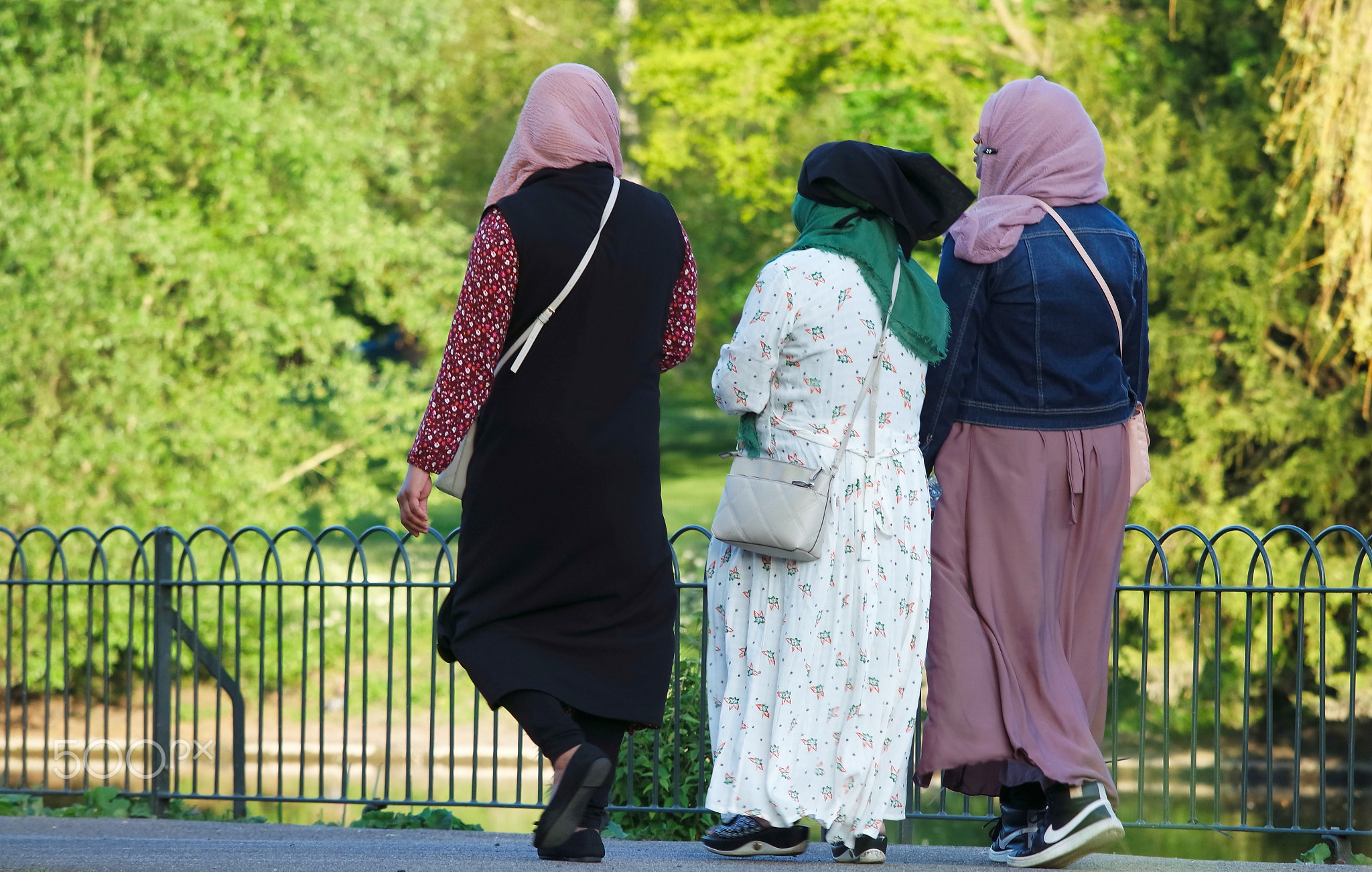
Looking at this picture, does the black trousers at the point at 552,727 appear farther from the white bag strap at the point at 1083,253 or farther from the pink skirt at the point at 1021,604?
the white bag strap at the point at 1083,253

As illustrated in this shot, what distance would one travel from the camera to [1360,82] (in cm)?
883

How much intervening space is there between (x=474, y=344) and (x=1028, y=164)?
1.53m

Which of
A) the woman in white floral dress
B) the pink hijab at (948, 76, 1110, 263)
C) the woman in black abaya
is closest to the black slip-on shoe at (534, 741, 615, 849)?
the woman in black abaya

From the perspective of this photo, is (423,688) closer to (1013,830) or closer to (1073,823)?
(1013,830)

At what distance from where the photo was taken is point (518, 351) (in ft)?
10.5

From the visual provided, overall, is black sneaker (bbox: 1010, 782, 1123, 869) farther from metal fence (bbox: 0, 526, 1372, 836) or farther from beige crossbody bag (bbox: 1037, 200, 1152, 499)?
metal fence (bbox: 0, 526, 1372, 836)

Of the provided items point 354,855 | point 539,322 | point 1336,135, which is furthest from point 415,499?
point 1336,135

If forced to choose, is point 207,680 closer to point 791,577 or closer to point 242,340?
point 242,340

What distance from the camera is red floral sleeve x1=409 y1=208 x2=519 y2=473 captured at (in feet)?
10.2

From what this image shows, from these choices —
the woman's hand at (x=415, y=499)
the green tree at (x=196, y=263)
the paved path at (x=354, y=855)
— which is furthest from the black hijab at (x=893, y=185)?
the green tree at (x=196, y=263)

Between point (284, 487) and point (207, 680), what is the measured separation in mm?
1843

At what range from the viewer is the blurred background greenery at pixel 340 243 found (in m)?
10.7

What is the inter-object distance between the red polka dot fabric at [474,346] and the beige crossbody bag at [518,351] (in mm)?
36

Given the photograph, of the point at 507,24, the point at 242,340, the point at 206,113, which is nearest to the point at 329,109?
the point at 206,113
